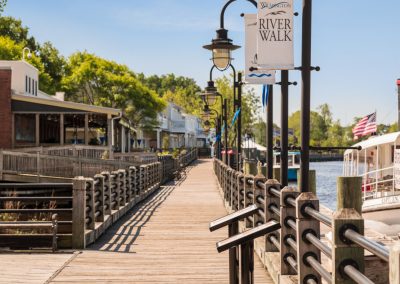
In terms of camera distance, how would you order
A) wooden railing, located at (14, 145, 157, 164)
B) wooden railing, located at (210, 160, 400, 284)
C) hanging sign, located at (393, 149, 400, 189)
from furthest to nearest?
wooden railing, located at (14, 145, 157, 164) → hanging sign, located at (393, 149, 400, 189) → wooden railing, located at (210, 160, 400, 284)

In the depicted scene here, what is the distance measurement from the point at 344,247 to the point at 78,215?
769 cm

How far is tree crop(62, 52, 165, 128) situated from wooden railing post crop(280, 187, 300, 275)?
69.5 m

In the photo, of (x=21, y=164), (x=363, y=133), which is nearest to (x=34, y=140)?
(x=21, y=164)

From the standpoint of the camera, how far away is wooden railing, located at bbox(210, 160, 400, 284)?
3922 mm

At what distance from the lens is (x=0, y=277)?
27.9 ft

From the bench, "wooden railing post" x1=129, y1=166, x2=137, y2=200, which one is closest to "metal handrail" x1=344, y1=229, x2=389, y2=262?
the bench

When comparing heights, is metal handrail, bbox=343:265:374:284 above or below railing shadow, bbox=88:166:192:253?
above

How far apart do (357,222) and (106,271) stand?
18.6 feet

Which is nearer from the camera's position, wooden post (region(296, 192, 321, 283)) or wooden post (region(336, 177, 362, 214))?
wooden post (region(336, 177, 362, 214))

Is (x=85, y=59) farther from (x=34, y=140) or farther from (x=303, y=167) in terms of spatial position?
(x=303, y=167)

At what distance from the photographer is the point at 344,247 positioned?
4.20 m

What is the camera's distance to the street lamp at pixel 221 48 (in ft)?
46.0

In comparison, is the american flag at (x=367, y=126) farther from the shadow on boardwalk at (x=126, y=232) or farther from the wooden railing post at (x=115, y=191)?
the wooden railing post at (x=115, y=191)

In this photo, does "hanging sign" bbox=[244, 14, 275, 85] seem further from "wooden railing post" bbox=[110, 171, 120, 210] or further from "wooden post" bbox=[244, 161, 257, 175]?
"wooden railing post" bbox=[110, 171, 120, 210]
